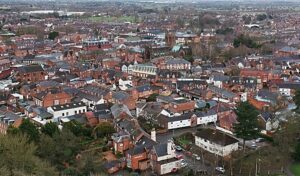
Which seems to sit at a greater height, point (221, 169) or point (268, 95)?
point (268, 95)

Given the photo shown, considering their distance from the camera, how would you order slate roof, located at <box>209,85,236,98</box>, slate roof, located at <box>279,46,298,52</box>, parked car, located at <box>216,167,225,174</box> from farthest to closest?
slate roof, located at <box>279,46,298,52</box>
slate roof, located at <box>209,85,236,98</box>
parked car, located at <box>216,167,225,174</box>

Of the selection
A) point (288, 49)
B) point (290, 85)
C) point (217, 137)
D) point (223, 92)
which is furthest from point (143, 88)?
point (288, 49)

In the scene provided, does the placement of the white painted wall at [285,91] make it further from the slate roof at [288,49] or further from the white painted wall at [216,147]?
the slate roof at [288,49]

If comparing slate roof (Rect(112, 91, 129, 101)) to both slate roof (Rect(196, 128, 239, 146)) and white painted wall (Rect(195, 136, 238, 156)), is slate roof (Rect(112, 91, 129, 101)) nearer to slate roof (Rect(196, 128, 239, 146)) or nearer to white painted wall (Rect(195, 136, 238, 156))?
slate roof (Rect(196, 128, 239, 146))

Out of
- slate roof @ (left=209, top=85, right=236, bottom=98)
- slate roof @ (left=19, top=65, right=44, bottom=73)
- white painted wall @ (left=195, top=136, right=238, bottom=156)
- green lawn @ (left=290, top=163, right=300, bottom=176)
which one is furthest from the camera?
slate roof @ (left=19, top=65, right=44, bottom=73)

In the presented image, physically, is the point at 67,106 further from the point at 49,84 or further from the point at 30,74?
the point at 30,74

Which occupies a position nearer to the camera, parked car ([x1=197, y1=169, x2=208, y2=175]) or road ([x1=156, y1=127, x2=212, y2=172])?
parked car ([x1=197, y1=169, x2=208, y2=175])

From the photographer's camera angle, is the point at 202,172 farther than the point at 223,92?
No

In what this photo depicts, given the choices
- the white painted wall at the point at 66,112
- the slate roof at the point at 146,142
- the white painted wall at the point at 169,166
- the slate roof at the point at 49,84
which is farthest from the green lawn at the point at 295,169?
the slate roof at the point at 49,84

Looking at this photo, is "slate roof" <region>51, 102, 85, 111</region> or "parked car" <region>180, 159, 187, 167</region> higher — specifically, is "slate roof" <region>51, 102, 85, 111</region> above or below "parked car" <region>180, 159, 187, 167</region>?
above

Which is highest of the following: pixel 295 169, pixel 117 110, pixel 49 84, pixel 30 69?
pixel 30 69

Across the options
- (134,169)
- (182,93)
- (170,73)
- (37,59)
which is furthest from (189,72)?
(134,169)

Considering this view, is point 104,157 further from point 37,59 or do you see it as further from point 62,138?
point 37,59

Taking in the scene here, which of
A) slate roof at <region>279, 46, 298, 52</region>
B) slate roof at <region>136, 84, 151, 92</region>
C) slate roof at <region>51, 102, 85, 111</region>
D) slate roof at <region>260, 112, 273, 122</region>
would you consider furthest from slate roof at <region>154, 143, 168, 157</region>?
slate roof at <region>279, 46, 298, 52</region>
